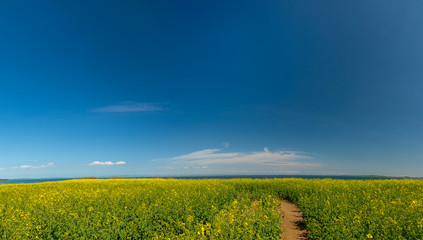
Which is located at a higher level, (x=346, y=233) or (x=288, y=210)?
(x=346, y=233)

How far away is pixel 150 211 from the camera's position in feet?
33.7

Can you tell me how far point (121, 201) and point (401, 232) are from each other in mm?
14654

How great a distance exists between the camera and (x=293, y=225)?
498 inches

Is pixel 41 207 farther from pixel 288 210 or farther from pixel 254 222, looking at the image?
pixel 288 210

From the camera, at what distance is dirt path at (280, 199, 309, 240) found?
36.2ft

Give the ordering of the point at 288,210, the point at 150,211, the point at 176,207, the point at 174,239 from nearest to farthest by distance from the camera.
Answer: the point at 174,239, the point at 150,211, the point at 176,207, the point at 288,210

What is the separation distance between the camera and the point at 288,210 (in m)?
16.1

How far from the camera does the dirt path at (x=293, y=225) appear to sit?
1105cm

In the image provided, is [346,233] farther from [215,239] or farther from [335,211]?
[215,239]

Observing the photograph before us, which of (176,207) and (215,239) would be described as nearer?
(215,239)

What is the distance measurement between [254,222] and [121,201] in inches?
343

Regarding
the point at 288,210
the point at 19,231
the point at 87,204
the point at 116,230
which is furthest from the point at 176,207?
the point at 288,210

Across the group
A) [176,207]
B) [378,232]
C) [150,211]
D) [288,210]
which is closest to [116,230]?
[150,211]

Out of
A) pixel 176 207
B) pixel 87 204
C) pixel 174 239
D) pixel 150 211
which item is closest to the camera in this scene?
pixel 174 239
